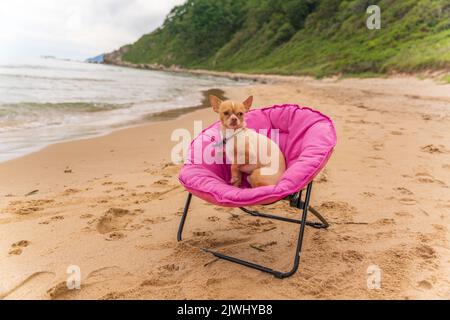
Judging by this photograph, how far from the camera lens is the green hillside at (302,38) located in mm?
23594

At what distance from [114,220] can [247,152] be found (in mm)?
1431

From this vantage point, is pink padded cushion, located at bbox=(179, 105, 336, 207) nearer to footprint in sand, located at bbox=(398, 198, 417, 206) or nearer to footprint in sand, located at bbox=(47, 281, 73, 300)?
footprint in sand, located at bbox=(47, 281, 73, 300)

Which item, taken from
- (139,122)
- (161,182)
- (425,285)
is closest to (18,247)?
(161,182)

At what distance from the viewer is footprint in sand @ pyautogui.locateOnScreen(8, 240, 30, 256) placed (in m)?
2.94

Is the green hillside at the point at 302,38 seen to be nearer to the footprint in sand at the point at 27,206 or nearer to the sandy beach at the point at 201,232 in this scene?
the sandy beach at the point at 201,232

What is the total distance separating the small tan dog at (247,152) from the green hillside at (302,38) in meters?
16.1

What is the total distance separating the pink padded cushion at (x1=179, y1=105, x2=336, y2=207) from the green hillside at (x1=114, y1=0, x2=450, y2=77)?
15592 millimetres

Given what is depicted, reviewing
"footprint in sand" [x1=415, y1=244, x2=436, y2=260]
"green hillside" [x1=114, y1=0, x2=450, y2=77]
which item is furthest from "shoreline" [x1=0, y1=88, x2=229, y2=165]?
"green hillside" [x1=114, y1=0, x2=450, y2=77]

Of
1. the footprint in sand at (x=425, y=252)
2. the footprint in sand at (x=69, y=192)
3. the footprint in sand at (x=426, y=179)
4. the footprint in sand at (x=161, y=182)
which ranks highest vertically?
the footprint in sand at (x=69, y=192)

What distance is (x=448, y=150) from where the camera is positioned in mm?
5512

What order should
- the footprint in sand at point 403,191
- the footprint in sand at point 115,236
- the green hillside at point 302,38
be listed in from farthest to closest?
the green hillside at point 302,38 < the footprint in sand at point 403,191 < the footprint in sand at point 115,236

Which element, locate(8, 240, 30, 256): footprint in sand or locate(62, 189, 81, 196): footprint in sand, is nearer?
locate(8, 240, 30, 256): footprint in sand

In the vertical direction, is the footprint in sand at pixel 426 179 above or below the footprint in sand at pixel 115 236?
above

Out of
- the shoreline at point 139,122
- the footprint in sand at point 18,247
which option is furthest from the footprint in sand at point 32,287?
the shoreline at point 139,122
